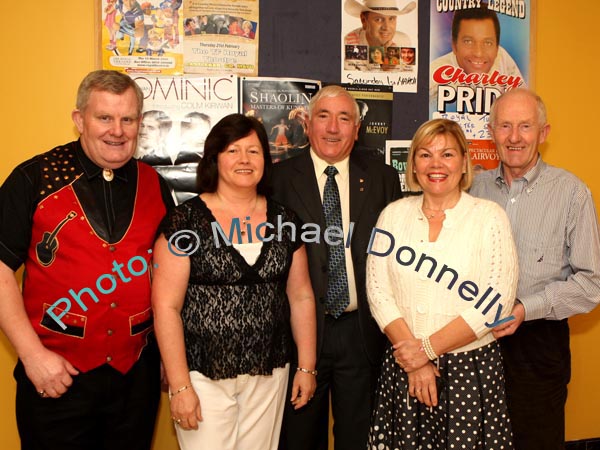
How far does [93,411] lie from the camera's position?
1893 millimetres

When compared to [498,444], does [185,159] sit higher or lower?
higher

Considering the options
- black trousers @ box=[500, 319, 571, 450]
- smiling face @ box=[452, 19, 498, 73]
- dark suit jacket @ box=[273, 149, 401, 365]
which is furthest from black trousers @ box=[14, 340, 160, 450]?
smiling face @ box=[452, 19, 498, 73]

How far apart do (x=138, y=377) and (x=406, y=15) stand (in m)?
2.23

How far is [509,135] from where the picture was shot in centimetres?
223

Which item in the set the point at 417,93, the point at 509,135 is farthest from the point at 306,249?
the point at 417,93

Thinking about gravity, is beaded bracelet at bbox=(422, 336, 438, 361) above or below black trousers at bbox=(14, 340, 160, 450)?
above

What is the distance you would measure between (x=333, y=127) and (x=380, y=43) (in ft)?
2.50

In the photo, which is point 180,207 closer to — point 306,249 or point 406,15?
point 306,249

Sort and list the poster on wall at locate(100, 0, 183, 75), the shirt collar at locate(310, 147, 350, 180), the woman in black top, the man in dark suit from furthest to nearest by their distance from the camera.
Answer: the poster on wall at locate(100, 0, 183, 75)
the shirt collar at locate(310, 147, 350, 180)
the man in dark suit
the woman in black top

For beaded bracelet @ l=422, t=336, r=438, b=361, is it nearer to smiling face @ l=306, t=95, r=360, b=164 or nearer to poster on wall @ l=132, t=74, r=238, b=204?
smiling face @ l=306, t=95, r=360, b=164

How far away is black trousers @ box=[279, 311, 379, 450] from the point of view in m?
2.26

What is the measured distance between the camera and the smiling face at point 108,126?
1.87 metres

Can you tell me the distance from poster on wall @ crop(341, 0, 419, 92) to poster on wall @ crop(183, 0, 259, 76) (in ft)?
1.61

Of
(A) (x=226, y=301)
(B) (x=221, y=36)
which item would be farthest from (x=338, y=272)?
(B) (x=221, y=36)
